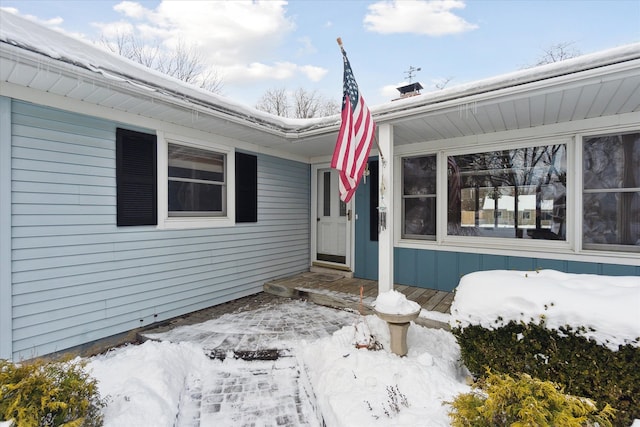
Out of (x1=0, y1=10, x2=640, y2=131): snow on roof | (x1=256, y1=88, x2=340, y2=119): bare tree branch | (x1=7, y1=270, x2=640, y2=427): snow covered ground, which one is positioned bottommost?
(x1=7, y1=270, x2=640, y2=427): snow covered ground

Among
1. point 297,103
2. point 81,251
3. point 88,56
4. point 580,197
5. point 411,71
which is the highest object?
point 297,103

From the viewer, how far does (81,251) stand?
308 cm

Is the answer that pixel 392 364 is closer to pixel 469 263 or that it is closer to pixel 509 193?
pixel 469 263

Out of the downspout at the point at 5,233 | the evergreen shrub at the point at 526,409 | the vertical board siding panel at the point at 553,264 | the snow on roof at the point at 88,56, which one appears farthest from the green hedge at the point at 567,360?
the downspout at the point at 5,233

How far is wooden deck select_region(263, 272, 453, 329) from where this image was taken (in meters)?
3.93

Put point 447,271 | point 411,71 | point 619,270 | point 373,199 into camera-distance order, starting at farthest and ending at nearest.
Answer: point 411,71, point 373,199, point 447,271, point 619,270

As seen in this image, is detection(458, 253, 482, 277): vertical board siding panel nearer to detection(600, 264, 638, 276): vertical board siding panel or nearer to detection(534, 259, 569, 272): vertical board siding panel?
detection(534, 259, 569, 272): vertical board siding panel

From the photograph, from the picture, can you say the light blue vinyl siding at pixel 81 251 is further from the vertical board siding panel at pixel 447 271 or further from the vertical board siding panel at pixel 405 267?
the vertical board siding panel at pixel 447 271

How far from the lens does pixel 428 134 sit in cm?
420

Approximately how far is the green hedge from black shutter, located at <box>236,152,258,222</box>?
3.49 metres

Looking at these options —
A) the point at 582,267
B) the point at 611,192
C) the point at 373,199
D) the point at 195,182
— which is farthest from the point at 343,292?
the point at 611,192

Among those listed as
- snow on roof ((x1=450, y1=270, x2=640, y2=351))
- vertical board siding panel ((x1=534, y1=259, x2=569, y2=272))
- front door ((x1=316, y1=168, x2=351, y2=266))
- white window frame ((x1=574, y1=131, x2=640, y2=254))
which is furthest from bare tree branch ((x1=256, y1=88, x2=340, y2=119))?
snow on roof ((x1=450, y1=270, x2=640, y2=351))

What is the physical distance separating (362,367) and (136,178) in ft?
10.4

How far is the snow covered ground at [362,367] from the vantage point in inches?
74.7
